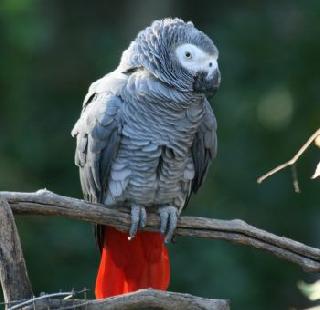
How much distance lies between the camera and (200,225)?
252 centimetres

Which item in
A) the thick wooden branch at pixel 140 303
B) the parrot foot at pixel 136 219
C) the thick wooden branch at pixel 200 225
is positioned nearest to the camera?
the thick wooden branch at pixel 140 303

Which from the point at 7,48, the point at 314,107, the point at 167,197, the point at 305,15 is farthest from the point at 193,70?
the point at 305,15

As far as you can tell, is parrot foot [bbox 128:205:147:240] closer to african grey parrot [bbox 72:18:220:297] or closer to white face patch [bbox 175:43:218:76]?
african grey parrot [bbox 72:18:220:297]

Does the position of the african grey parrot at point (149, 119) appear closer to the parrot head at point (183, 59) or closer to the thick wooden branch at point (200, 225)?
the parrot head at point (183, 59)

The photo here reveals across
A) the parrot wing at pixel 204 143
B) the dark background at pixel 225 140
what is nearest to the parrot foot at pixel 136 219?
the parrot wing at pixel 204 143

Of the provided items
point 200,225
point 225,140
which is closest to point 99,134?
point 200,225

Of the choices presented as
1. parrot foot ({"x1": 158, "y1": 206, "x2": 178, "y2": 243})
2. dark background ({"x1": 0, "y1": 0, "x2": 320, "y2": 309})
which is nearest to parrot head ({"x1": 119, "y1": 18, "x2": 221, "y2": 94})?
parrot foot ({"x1": 158, "y1": 206, "x2": 178, "y2": 243})

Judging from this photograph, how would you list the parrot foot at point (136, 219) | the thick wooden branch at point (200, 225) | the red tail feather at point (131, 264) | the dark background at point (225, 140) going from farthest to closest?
the dark background at point (225, 140)
the red tail feather at point (131, 264)
the parrot foot at point (136, 219)
the thick wooden branch at point (200, 225)

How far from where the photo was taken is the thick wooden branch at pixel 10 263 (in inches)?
86.7

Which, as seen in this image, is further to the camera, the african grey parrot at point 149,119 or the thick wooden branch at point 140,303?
the african grey parrot at point 149,119

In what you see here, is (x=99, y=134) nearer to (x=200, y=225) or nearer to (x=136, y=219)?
(x=136, y=219)

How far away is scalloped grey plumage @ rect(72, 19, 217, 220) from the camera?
268 centimetres

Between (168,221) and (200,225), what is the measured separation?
21 cm

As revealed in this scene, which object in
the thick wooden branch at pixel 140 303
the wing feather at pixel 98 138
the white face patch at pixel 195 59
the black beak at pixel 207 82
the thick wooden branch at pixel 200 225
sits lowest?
the thick wooden branch at pixel 140 303
